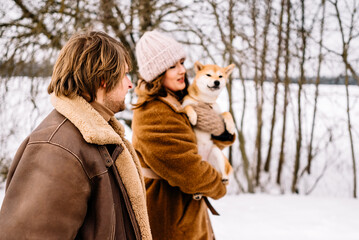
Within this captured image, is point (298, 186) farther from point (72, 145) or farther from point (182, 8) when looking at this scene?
point (72, 145)

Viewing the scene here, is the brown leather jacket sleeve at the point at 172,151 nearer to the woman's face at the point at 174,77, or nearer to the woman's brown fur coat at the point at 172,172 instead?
the woman's brown fur coat at the point at 172,172

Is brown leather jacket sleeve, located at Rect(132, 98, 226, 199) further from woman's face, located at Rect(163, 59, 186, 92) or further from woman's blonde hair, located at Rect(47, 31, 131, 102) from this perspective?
woman's blonde hair, located at Rect(47, 31, 131, 102)

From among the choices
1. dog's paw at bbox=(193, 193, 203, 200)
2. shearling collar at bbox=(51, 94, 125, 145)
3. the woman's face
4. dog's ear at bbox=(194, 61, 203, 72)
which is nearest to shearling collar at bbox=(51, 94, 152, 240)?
shearling collar at bbox=(51, 94, 125, 145)

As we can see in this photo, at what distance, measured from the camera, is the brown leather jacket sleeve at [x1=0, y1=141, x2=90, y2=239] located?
862 millimetres

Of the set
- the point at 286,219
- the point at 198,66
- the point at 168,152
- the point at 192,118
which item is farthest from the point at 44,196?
the point at 286,219

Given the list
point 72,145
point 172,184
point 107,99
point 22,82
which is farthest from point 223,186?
point 22,82

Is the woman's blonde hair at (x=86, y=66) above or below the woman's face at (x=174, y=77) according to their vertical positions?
above

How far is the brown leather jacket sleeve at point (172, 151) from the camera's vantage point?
1.67m

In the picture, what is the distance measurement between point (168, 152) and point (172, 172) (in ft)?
0.38

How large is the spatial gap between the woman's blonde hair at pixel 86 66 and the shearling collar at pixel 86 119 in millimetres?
33

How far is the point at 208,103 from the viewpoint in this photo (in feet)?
7.03

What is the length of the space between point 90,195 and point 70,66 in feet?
1.48

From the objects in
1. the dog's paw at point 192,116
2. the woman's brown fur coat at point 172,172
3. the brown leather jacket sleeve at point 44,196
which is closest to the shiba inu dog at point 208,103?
the dog's paw at point 192,116

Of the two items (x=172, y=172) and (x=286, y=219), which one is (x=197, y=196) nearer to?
(x=172, y=172)
